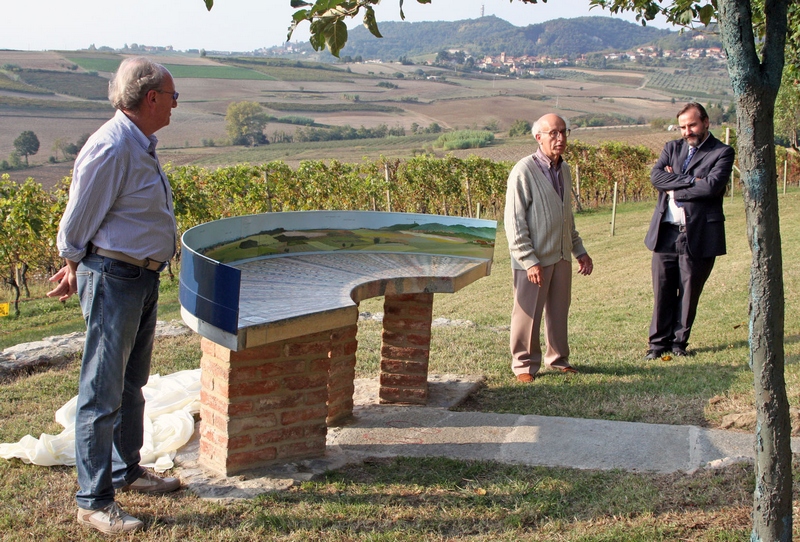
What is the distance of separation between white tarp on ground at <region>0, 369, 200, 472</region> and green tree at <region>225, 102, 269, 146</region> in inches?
2012

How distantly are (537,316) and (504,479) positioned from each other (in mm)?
1975

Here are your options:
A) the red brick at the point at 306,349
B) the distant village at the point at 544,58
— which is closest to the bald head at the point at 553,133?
the red brick at the point at 306,349

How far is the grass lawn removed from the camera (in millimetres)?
3064

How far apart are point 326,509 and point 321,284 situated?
47.4 inches

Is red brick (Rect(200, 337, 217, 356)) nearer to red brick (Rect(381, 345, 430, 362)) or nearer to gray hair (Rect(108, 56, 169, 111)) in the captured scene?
gray hair (Rect(108, 56, 169, 111))

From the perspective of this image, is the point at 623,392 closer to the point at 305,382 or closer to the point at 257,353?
the point at 305,382

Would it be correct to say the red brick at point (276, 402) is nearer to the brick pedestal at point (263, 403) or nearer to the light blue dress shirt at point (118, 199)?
the brick pedestal at point (263, 403)

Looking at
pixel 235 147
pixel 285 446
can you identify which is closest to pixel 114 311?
pixel 285 446

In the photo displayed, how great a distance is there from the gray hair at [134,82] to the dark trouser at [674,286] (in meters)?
4.08

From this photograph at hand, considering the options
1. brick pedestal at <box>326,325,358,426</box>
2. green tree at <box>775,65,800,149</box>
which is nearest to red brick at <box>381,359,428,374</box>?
brick pedestal at <box>326,325,358,426</box>

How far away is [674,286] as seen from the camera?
593 centimetres

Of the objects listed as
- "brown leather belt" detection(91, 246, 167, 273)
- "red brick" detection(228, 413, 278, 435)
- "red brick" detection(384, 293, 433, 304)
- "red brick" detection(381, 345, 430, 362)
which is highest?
"brown leather belt" detection(91, 246, 167, 273)

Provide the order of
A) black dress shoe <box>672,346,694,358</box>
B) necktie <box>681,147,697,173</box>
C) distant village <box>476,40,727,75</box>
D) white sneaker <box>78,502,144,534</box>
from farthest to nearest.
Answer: distant village <box>476,40,727,75</box>
black dress shoe <box>672,346,694,358</box>
necktie <box>681,147,697,173</box>
white sneaker <box>78,502,144,534</box>

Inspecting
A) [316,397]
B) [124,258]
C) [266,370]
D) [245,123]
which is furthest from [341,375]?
[245,123]
